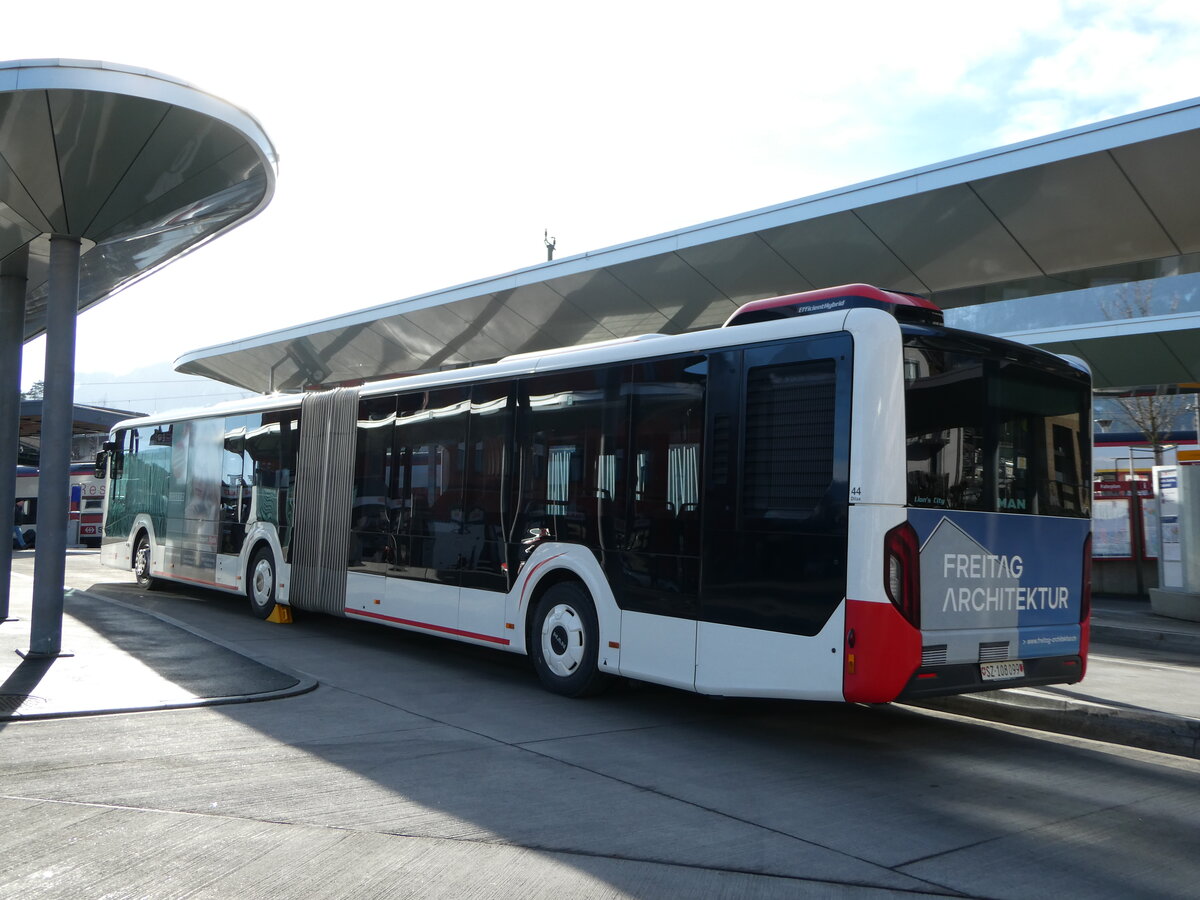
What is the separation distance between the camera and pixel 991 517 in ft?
23.9

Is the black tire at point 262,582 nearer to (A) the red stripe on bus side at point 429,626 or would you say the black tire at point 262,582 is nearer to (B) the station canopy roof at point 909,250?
(A) the red stripe on bus side at point 429,626

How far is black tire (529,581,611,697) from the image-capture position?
8805mm

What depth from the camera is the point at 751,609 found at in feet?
23.8

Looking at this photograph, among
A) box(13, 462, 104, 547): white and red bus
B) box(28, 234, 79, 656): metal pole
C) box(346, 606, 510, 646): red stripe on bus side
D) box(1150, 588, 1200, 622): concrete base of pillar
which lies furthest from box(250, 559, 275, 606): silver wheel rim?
box(13, 462, 104, 547): white and red bus

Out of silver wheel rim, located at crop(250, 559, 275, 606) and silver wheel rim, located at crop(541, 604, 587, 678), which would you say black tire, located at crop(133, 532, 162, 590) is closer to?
silver wheel rim, located at crop(250, 559, 275, 606)

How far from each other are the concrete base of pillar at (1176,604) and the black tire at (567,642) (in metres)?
12.1

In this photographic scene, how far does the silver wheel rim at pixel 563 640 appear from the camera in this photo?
8914mm

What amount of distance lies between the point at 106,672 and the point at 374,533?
131 inches

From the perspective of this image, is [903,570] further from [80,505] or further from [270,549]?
[80,505]

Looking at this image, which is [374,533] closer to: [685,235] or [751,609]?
[751,609]

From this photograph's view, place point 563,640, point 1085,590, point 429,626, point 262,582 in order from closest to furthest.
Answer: point 1085,590 → point 563,640 → point 429,626 → point 262,582

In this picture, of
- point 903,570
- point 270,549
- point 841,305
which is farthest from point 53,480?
point 903,570

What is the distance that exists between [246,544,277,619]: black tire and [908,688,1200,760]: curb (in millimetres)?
8554

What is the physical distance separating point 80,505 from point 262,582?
96.7ft
